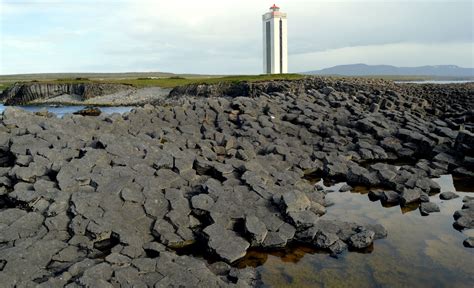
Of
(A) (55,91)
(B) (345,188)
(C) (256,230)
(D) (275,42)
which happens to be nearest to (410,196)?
(B) (345,188)

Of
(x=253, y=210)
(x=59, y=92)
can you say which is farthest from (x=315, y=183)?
(x=59, y=92)

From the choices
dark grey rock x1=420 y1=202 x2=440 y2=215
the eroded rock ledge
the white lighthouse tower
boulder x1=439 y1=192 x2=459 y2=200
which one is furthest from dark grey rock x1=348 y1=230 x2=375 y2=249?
the eroded rock ledge

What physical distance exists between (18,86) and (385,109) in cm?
7639

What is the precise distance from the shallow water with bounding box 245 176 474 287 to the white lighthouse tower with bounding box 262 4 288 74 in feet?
208

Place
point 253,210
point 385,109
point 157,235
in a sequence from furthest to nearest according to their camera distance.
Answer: point 385,109 < point 253,210 < point 157,235

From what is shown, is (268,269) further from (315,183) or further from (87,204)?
(315,183)

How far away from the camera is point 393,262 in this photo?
28.2 feet

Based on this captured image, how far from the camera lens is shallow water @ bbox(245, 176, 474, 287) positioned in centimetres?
784

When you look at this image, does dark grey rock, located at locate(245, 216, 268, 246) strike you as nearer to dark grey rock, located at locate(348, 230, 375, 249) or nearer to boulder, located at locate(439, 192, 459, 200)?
dark grey rock, located at locate(348, 230, 375, 249)

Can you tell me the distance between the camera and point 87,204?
981 centimetres

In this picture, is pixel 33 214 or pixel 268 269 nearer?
pixel 268 269

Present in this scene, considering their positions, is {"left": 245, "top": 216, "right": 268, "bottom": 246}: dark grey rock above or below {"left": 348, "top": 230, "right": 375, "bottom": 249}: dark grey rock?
above

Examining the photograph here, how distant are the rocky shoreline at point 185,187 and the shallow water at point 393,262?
38 cm

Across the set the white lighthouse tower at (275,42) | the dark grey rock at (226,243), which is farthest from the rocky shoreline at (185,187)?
the white lighthouse tower at (275,42)
